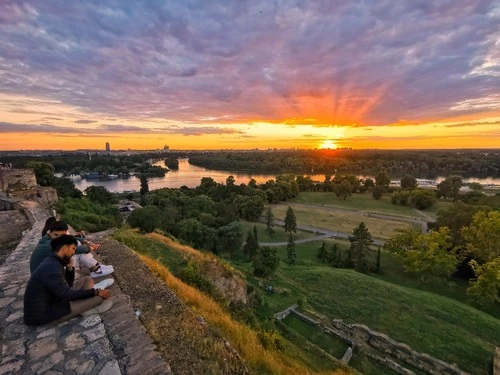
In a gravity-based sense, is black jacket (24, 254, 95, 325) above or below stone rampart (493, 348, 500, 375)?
above

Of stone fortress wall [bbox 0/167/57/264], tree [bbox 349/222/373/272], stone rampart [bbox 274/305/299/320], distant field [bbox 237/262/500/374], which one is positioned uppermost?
stone fortress wall [bbox 0/167/57/264]

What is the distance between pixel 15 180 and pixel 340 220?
40471mm

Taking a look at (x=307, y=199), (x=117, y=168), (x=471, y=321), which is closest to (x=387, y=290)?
(x=471, y=321)

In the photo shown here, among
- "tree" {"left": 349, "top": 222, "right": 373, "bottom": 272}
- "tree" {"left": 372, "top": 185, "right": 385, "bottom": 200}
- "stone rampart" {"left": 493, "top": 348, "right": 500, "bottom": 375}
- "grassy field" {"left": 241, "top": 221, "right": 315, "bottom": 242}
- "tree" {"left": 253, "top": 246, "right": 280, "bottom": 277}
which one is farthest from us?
"tree" {"left": 372, "top": 185, "right": 385, "bottom": 200}

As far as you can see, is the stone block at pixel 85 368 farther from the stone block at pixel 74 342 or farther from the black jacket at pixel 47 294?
the black jacket at pixel 47 294

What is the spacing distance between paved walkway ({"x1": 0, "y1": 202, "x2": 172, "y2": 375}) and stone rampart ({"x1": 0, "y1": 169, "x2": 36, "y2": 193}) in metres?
17.6

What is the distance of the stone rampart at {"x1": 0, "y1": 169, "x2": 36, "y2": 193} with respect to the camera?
17.9 metres

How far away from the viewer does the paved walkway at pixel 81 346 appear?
3311 millimetres

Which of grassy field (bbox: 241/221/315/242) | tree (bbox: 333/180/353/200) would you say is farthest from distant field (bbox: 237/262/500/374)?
tree (bbox: 333/180/353/200)

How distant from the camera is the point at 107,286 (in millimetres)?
5137

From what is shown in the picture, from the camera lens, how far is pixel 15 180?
18.8 metres

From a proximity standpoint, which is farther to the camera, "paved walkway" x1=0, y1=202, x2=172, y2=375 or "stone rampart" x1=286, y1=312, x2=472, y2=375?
"stone rampart" x1=286, y1=312, x2=472, y2=375

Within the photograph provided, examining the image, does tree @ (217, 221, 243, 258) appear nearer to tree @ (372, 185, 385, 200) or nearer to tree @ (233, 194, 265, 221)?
tree @ (233, 194, 265, 221)

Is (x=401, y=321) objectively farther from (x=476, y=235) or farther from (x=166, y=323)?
(x=476, y=235)
